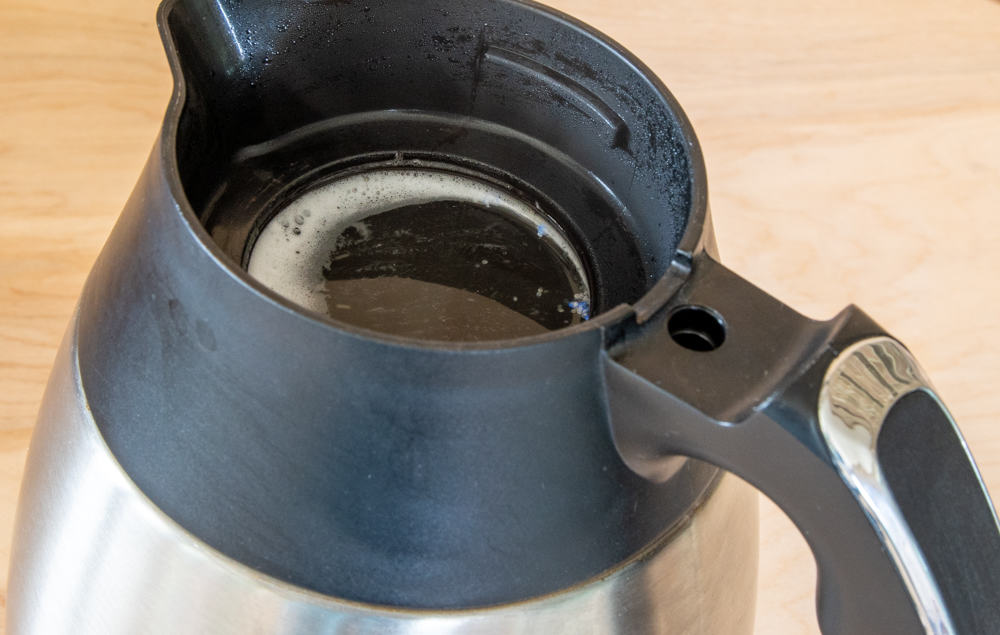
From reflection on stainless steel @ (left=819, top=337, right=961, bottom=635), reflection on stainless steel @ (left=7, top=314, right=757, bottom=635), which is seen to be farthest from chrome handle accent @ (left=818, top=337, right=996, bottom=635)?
reflection on stainless steel @ (left=7, top=314, right=757, bottom=635)

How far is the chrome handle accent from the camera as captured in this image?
1.01 ft

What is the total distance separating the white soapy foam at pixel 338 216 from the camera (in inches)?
17.0

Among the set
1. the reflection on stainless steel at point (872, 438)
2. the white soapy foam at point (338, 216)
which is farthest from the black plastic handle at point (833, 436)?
the white soapy foam at point (338, 216)

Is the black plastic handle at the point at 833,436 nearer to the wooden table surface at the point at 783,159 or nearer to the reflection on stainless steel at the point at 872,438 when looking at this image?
the reflection on stainless steel at the point at 872,438

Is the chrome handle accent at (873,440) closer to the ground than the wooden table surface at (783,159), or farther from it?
farther from it

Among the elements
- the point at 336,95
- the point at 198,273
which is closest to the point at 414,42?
the point at 336,95

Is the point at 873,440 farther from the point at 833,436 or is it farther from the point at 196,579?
the point at 196,579

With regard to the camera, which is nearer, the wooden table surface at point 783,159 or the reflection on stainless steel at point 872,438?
the reflection on stainless steel at point 872,438

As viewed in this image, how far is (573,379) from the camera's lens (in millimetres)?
333

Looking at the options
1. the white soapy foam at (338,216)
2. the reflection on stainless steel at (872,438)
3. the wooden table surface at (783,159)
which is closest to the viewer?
the reflection on stainless steel at (872,438)

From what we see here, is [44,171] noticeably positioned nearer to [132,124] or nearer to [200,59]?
[132,124]

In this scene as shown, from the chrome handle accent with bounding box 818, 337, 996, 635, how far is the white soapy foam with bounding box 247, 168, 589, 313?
0.14 meters

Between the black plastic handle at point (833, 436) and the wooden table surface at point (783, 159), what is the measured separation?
0.38 metres

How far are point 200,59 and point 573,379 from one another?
0.68ft
